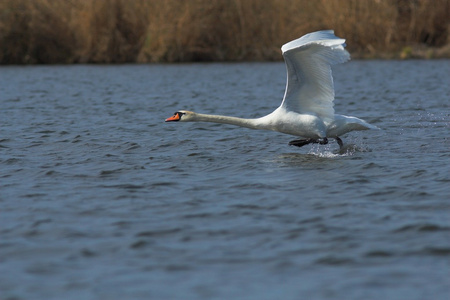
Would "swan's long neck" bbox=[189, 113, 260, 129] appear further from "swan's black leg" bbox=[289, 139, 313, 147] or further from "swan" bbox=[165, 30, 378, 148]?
"swan's black leg" bbox=[289, 139, 313, 147]

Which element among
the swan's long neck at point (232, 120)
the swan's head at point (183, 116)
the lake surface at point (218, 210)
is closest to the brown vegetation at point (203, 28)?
the lake surface at point (218, 210)

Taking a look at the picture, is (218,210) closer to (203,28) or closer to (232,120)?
(232,120)

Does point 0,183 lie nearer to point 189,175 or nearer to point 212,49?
point 189,175

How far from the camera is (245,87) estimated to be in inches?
840

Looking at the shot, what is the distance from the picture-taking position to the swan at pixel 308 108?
8828 millimetres

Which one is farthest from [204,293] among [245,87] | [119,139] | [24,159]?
[245,87]

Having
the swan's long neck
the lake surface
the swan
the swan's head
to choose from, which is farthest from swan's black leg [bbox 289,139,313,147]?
the swan's head

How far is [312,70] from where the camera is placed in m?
9.05

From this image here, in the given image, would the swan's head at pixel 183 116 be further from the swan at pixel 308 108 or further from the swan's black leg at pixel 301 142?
the swan's black leg at pixel 301 142

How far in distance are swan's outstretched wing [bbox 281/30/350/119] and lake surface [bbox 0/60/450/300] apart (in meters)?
0.69

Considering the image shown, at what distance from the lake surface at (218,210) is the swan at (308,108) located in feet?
1.27

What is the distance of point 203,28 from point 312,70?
22182 millimetres

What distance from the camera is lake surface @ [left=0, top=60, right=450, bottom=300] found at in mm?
4980

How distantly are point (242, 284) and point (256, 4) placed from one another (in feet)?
87.4
